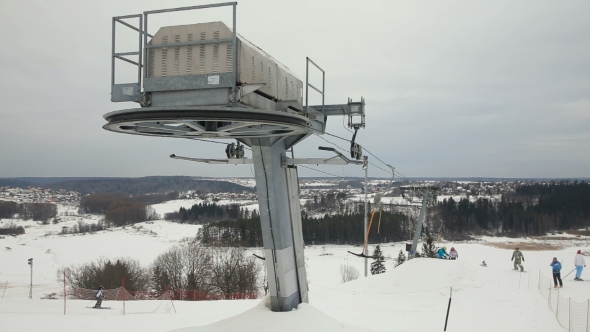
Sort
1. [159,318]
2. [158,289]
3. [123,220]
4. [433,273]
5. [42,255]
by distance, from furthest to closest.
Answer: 1. [123,220]
2. [42,255]
3. [158,289]
4. [433,273]
5. [159,318]

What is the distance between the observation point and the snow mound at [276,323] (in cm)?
966

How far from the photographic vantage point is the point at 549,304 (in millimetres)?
15766

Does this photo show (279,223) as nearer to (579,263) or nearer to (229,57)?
(229,57)

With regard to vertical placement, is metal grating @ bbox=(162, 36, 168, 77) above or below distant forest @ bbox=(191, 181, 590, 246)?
above

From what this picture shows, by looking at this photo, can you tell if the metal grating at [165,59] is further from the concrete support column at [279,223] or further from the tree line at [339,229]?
the tree line at [339,229]

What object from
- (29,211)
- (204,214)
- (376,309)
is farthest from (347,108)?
(29,211)

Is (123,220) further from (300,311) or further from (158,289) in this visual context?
(300,311)

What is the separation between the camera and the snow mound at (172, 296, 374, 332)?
9664 mm

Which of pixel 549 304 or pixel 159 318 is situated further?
pixel 549 304

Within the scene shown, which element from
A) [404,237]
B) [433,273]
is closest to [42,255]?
[404,237]

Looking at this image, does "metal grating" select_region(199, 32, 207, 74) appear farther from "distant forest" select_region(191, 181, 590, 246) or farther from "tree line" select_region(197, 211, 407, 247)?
"tree line" select_region(197, 211, 407, 247)

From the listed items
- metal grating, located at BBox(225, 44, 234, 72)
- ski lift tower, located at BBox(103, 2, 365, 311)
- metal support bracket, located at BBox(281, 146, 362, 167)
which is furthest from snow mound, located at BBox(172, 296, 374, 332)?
metal grating, located at BBox(225, 44, 234, 72)

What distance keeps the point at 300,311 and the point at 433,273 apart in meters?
11.7

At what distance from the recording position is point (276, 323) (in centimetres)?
1009
